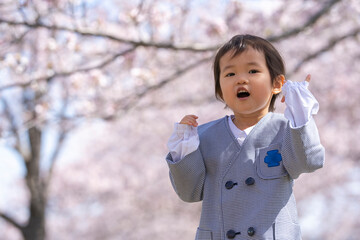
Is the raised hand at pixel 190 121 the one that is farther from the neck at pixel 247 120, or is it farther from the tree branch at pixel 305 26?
the tree branch at pixel 305 26

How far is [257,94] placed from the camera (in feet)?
6.95

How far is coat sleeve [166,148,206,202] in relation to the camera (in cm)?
211

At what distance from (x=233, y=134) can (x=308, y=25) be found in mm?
2783

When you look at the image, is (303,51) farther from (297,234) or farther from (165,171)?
(297,234)

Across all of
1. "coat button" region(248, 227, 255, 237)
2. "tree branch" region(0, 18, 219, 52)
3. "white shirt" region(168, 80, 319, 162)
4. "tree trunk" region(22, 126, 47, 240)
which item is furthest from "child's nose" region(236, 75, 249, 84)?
"tree trunk" region(22, 126, 47, 240)

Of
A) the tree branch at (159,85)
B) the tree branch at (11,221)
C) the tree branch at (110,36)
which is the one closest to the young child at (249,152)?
the tree branch at (110,36)

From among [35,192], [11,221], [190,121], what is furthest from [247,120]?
[35,192]

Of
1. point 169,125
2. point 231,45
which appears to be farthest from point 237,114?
point 169,125

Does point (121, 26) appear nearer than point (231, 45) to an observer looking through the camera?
No

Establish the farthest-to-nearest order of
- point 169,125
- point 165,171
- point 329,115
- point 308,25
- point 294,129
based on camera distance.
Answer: point 165,171 < point 169,125 < point 329,115 < point 308,25 < point 294,129

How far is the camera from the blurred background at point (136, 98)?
17.9ft

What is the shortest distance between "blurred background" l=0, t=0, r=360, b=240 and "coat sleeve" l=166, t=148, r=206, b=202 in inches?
47.3

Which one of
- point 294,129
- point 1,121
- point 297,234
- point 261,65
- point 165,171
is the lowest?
point 297,234

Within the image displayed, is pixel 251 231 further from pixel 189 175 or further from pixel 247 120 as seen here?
pixel 247 120
